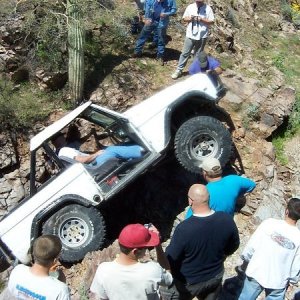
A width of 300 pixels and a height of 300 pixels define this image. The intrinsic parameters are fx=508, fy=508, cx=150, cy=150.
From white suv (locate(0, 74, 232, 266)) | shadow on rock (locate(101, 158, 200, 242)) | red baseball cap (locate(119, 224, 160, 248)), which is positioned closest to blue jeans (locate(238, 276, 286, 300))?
red baseball cap (locate(119, 224, 160, 248))

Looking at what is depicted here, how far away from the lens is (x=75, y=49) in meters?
8.26

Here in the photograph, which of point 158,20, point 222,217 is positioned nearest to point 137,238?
point 222,217

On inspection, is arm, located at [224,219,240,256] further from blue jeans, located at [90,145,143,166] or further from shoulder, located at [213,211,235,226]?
blue jeans, located at [90,145,143,166]

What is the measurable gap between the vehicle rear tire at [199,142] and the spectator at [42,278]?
3.40 m

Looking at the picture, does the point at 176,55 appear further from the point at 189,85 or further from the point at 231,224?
the point at 231,224

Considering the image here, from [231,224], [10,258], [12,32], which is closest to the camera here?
[231,224]

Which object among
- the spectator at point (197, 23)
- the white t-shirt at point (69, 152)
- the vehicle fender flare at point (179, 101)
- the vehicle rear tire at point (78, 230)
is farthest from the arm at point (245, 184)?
the spectator at point (197, 23)

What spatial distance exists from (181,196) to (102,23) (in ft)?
13.6

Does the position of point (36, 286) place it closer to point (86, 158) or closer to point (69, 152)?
point (86, 158)

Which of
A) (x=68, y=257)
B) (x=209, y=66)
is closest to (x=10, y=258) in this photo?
(x=68, y=257)

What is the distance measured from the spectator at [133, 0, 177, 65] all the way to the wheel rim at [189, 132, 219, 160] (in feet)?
9.19

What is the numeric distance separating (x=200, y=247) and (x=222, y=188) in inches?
49.1

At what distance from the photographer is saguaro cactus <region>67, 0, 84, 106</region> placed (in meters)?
8.06

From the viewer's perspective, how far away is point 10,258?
639 centimetres
